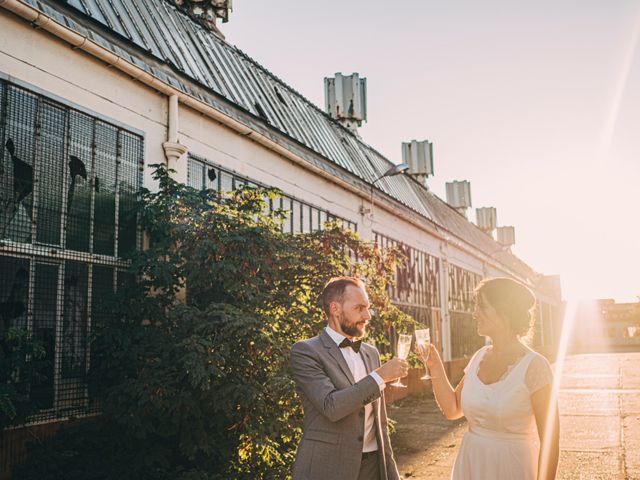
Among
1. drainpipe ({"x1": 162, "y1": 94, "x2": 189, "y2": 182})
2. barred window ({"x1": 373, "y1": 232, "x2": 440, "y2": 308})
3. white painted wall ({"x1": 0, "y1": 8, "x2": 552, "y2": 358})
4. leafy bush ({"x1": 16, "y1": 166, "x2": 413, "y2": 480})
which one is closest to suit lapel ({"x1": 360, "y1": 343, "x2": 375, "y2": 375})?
leafy bush ({"x1": 16, "y1": 166, "x2": 413, "y2": 480})

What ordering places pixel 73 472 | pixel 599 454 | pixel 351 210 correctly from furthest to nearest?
pixel 351 210 < pixel 599 454 < pixel 73 472

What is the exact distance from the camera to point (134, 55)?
315 inches

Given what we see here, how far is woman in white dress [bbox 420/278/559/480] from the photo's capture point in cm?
327

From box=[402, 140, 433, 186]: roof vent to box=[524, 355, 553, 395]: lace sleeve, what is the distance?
1016 inches

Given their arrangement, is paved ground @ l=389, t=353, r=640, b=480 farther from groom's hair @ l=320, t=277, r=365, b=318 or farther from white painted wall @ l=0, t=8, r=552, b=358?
groom's hair @ l=320, t=277, r=365, b=318

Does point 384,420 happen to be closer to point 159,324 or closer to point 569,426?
point 159,324

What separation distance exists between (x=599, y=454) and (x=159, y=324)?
6317 millimetres

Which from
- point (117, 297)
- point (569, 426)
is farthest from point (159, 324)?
point (569, 426)

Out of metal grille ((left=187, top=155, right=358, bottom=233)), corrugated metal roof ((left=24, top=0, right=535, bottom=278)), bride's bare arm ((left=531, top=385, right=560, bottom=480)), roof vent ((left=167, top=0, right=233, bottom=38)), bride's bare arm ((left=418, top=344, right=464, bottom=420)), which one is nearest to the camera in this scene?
bride's bare arm ((left=531, top=385, right=560, bottom=480))

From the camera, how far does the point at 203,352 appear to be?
216 inches

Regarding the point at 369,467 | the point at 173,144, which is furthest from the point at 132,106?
the point at 369,467

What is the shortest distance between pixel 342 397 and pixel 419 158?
86.5 ft

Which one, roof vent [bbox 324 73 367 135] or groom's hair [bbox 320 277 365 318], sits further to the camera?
roof vent [bbox 324 73 367 135]

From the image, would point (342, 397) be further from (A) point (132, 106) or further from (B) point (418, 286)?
(B) point (418, 286)
